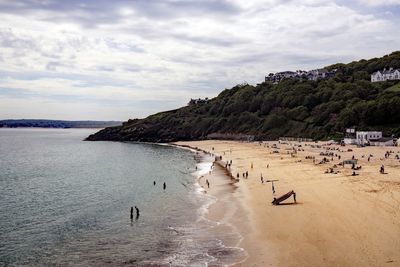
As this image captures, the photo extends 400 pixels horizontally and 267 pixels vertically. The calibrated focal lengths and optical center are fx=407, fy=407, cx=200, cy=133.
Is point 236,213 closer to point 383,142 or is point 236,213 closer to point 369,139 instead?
point 383,142

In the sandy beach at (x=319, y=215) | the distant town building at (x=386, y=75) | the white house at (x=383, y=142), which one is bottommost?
the sandy beach at (x=319, y=215)

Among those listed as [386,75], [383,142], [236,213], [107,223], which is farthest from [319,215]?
[386,75]

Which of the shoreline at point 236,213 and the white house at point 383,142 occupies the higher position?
the white house at point 383,142

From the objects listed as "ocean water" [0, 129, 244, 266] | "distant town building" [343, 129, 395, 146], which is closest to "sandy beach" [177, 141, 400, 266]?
"ocean water" [0, 129, 244, 266]

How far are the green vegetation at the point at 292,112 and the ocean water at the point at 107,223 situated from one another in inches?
2428

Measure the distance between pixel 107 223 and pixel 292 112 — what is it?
347 feet

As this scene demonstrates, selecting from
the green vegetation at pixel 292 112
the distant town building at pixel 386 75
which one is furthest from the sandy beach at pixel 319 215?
the distant town building at pixel 386 75

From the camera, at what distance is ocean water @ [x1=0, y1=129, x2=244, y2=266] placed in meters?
25.7

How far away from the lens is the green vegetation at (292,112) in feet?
353

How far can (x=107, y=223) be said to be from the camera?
114ft

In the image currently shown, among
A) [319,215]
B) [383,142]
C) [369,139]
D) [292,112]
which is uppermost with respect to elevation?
[292,112]

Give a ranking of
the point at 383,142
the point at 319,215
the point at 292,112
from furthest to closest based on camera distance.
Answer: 1. the point at 292,112
2. the point at 383,142
3. the point at 319,215

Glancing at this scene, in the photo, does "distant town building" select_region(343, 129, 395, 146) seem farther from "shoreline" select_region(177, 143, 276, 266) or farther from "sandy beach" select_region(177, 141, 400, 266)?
"shoreline" select_region(177, 143, 276, 266)

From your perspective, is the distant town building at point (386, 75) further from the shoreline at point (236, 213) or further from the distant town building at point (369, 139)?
the shoreline at point (236, 213)
